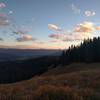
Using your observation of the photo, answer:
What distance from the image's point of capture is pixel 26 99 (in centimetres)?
1017

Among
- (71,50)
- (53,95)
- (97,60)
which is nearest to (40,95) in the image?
(53,95)

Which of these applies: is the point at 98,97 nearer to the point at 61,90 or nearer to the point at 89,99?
the point at 89,99

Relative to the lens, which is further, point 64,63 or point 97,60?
point 64,63

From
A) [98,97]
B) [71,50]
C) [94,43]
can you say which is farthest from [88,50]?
[98,97]

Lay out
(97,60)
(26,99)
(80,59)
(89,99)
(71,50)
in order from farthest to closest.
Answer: (71,50)
(80,59)
(97,60)
(89,99)
(26,99)

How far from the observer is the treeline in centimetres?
10219

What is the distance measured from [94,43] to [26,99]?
96.8 m

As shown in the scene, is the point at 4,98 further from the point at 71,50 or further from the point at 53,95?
the point at 71,50

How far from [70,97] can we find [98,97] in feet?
5.14

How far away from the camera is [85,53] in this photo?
105500mm

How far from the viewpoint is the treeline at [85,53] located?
335ft

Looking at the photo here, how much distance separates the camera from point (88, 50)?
104312 mm

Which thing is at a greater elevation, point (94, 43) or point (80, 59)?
point (94, 43)

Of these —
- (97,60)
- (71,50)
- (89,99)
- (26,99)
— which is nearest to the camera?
(26,99)
